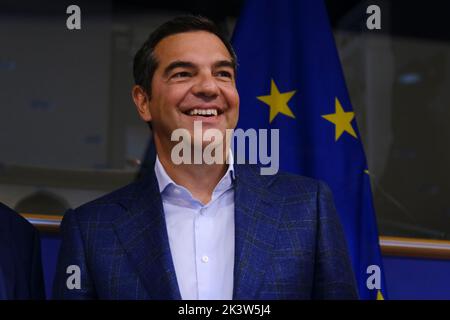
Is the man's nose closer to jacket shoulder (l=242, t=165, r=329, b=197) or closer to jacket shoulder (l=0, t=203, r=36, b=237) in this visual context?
jacket shoulder (l=242, t=165, r=329, b=197)

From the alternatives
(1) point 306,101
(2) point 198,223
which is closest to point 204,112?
(2) point 198,223

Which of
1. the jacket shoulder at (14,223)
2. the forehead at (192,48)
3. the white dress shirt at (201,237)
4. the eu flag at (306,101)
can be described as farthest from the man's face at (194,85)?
the eu flag at (306,101)

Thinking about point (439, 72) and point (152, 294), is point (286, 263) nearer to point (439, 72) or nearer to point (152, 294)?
point (152, 294)

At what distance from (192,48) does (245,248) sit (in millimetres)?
417

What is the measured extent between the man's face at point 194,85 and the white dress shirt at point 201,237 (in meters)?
0.11

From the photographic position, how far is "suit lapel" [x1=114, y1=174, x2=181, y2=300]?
1.19 m

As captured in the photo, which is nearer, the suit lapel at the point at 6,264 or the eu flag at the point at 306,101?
the suit lapel at the point at 6,264

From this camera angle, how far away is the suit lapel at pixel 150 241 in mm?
1189

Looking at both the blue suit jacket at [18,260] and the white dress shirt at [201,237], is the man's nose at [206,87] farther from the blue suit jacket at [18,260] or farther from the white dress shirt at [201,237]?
the blue suit jacket at [18,260]

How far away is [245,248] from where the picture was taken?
1210 millimetres

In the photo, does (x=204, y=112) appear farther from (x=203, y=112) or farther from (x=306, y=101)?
(x=306, y=101)

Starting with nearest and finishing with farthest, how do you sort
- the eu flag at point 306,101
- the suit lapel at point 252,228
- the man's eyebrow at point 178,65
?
the suit lapel at point 252,228 < the man's eyebrow at point 178,65 < the eu flag at point 306,101
